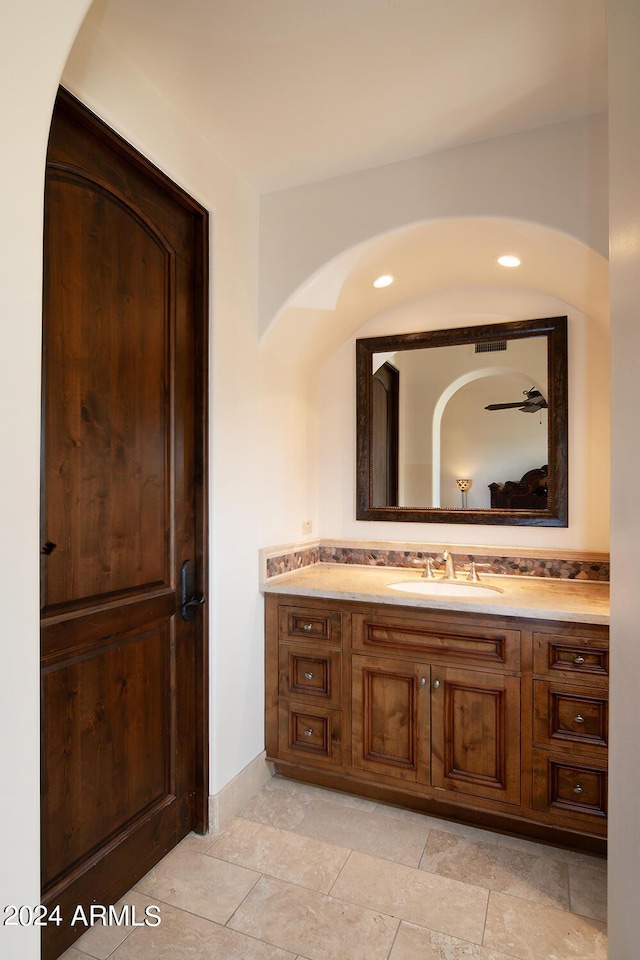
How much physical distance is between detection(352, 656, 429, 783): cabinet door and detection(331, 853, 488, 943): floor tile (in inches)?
13.8

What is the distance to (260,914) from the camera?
63.7 inches

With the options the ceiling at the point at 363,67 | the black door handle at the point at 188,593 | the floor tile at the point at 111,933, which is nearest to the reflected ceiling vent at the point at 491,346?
the ceiling at the point at 363,67

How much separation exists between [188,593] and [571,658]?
1.43 meters

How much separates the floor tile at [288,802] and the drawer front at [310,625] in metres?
0.66

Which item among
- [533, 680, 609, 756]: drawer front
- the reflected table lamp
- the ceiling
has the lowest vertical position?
[533, 680, 609, 756]: drawer front

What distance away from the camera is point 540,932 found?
1566 millimetres

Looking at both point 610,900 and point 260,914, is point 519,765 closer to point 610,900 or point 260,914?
point 610,900

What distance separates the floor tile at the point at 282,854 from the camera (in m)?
1.79

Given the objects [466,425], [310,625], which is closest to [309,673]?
[310,625]

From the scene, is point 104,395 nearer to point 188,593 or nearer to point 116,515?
point 116,515

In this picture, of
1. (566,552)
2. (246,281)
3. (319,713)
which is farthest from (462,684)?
(246,281)

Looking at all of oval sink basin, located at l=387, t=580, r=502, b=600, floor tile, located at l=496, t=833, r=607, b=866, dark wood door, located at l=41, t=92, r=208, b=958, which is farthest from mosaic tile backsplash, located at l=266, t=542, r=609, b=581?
floor tile, located at l=496, t=833, r=607, b=866

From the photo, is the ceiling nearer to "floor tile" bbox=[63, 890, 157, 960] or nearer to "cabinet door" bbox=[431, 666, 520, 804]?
"cabinet door" bbox=[431, 666, 520, 804]

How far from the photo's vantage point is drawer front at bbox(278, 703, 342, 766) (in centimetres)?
223
